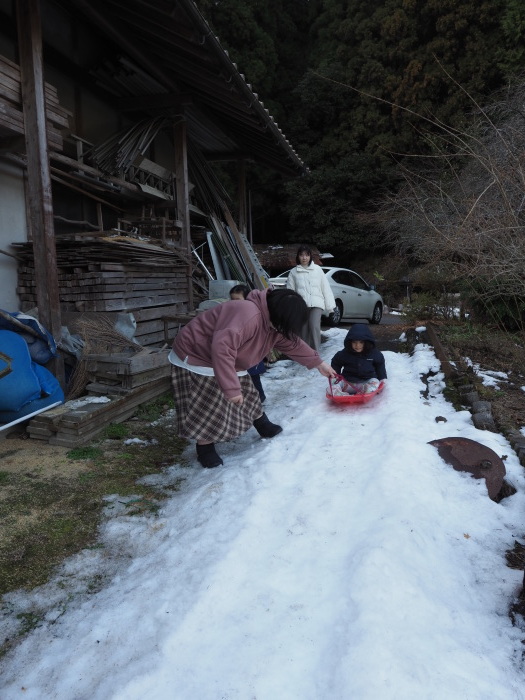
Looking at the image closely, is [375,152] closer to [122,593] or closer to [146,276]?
[146,276]

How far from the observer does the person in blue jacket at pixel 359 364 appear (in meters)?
4.82

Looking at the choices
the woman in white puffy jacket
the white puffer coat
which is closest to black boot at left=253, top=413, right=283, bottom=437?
the woman in white puffy jacket

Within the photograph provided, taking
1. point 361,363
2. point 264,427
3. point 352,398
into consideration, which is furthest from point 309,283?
point 264,427

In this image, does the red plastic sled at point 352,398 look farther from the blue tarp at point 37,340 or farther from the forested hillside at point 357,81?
the forested hillside at point 357,81

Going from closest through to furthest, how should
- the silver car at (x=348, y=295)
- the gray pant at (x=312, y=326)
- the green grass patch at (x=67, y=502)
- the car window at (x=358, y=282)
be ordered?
the green grass patch at (x=67, y=502) < the gray pant at (x=312, y=326) < the silver car at (x=348, y=295) < the car window at (x=358, y=282)

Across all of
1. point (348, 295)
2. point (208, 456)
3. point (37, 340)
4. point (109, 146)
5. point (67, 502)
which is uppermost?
point (109, 146)

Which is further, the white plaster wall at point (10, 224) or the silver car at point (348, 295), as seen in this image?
the silver car at point (348, 295)

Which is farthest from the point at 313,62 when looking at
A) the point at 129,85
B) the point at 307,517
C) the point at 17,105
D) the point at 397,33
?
the point at 307,517

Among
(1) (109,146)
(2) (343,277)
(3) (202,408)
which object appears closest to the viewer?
(3) (202,408)

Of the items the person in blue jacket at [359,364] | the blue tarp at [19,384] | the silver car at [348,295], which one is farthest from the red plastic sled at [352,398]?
the silver car at [348,295]

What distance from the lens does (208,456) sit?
11.5 ft

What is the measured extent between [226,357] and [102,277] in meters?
3.30

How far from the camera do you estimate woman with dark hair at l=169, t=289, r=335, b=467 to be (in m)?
2.92

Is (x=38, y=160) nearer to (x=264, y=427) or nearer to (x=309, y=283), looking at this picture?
(x=309, y=283)
